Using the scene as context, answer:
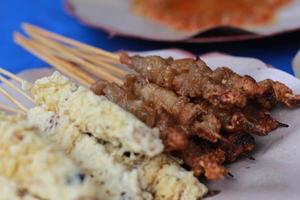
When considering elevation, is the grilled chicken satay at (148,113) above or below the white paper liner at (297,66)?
below

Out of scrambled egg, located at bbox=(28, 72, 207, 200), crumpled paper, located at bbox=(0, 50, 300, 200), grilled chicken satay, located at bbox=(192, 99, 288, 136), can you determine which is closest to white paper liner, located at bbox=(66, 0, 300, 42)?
crumpled paper, located at bbox=(0, 50, 300, 200)

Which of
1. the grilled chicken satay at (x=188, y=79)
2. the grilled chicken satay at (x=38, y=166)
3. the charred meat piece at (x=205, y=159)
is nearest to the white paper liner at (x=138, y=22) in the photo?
the grilled chicken satay at (x=188, y=79)

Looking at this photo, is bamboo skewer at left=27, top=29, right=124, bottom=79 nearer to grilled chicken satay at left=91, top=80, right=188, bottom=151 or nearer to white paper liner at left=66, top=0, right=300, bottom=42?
grilled chicken satay at left=91, top=80, right=188, bottom=151

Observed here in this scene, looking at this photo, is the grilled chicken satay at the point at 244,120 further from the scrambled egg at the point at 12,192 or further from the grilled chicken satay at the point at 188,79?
the scrambled egg at the point at 12,192

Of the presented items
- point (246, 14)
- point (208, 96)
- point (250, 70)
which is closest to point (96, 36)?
point (246, 14)

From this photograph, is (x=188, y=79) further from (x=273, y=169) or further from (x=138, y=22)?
(x=138, y=22)
